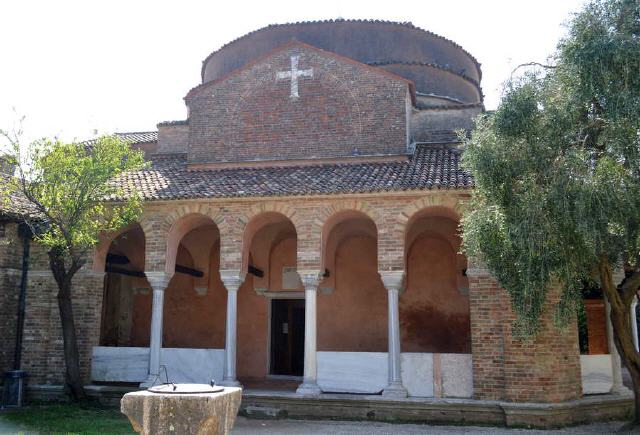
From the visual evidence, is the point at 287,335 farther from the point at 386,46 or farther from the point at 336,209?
the point at 386,46

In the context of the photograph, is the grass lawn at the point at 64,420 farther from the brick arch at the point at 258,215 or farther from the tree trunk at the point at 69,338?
the brick arch at the point at 258,215

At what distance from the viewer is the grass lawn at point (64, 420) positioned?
9.73m

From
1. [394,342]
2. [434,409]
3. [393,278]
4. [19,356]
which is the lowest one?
[434,409]

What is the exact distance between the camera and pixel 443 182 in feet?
38.1

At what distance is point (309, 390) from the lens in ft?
38.2

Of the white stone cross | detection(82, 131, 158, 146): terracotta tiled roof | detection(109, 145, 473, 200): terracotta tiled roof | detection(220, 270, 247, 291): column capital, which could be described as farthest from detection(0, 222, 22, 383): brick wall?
the white stone cross

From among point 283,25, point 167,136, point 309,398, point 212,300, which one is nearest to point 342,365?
point 309,398

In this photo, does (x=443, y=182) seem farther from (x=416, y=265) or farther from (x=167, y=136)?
(x=167, y=136)

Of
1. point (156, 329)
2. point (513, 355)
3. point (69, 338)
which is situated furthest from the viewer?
point (156, 329)

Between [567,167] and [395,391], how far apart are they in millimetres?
5128

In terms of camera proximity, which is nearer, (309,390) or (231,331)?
(309,390)

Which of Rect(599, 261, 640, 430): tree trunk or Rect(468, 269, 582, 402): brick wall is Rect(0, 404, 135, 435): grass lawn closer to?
Rect(468, 269, 582, 402): brick wall

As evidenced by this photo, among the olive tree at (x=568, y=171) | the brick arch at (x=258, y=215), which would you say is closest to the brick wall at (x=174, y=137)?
the brick arch at (x=258, y=215)

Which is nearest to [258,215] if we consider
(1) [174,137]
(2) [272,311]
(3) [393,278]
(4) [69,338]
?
(3) [393,278]
